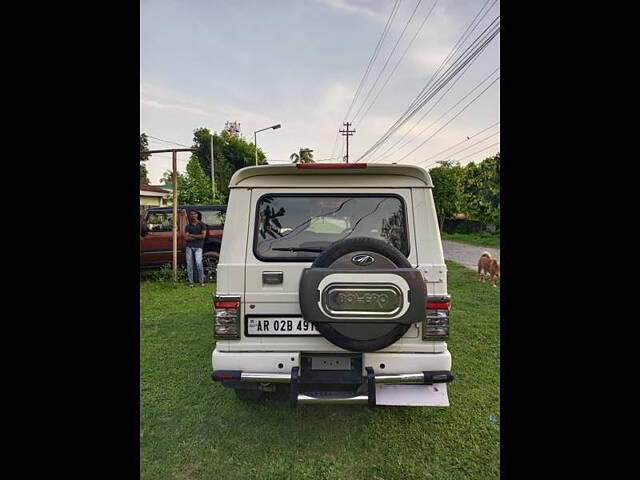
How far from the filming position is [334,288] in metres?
2.07

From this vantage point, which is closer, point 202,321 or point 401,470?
point 401,470

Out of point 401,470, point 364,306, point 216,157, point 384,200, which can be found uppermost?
point 216,157

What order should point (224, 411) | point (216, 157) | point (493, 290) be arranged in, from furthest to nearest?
point (216, 157) → point (493, 290) → point (224, 411)

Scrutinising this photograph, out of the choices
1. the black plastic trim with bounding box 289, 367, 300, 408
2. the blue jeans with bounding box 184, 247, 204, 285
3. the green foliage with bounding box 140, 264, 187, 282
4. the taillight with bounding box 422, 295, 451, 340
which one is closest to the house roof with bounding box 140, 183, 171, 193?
the green foliage with bounding box 140, 264, 187, 282

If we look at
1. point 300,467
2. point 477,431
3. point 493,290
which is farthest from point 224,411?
point 493,290

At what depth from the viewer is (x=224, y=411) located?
8.83ft

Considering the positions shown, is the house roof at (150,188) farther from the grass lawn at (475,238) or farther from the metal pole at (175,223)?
the grass lawn at (475,238)

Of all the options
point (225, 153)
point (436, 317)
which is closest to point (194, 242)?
point (436, 317)

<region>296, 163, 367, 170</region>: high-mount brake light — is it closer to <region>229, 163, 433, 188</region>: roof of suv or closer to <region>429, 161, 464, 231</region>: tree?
<region>229, 163, 433, 188</region>: roof of suv

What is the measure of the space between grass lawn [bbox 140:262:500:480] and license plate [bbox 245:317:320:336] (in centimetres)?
80

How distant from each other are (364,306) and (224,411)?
5.16 feet

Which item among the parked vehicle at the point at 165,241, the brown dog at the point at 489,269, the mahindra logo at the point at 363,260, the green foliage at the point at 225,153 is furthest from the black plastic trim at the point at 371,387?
the green foliage at the point at 225,153

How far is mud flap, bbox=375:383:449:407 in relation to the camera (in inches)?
88.5
